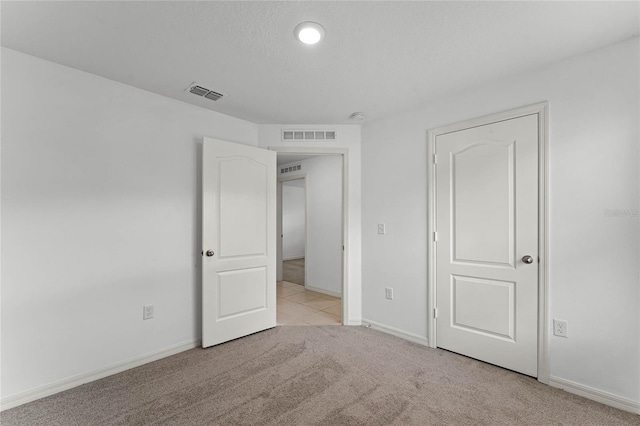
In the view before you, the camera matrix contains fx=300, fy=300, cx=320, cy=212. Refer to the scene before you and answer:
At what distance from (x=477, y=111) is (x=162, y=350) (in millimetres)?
3549

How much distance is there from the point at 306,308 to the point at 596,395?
305 cm

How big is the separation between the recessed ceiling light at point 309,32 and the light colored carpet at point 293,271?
489 centimetres

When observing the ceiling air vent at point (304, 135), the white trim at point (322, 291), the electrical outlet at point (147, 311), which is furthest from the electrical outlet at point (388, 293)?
the electrical outlet at point (147, 311)

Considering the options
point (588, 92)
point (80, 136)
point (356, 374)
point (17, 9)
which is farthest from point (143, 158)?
point (588, 92)

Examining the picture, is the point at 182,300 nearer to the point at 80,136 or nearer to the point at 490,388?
the point at 80,136

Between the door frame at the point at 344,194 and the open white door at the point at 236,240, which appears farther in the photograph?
the door frame at the point at 344,194

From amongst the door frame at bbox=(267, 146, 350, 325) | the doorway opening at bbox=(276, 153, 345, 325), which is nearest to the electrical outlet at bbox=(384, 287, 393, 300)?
the door frame at bbox=(267, 146, 350, 325)

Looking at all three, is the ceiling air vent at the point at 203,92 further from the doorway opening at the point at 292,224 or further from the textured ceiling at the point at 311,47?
the doorway opening at the point at 292,224

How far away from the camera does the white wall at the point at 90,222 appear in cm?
204

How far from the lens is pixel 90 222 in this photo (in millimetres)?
2342

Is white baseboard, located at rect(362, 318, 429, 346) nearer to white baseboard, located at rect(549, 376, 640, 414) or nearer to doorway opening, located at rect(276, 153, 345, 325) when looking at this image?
doorway opening, located at rect(276, 153, 345, 325)

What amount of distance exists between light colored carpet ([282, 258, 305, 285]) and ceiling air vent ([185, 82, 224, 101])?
164 inches

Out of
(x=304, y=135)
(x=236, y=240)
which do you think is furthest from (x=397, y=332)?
(x=304, y=135)

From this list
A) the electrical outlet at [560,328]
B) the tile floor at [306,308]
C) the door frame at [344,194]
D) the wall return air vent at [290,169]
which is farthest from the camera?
the wall return air vent at [290,169]
